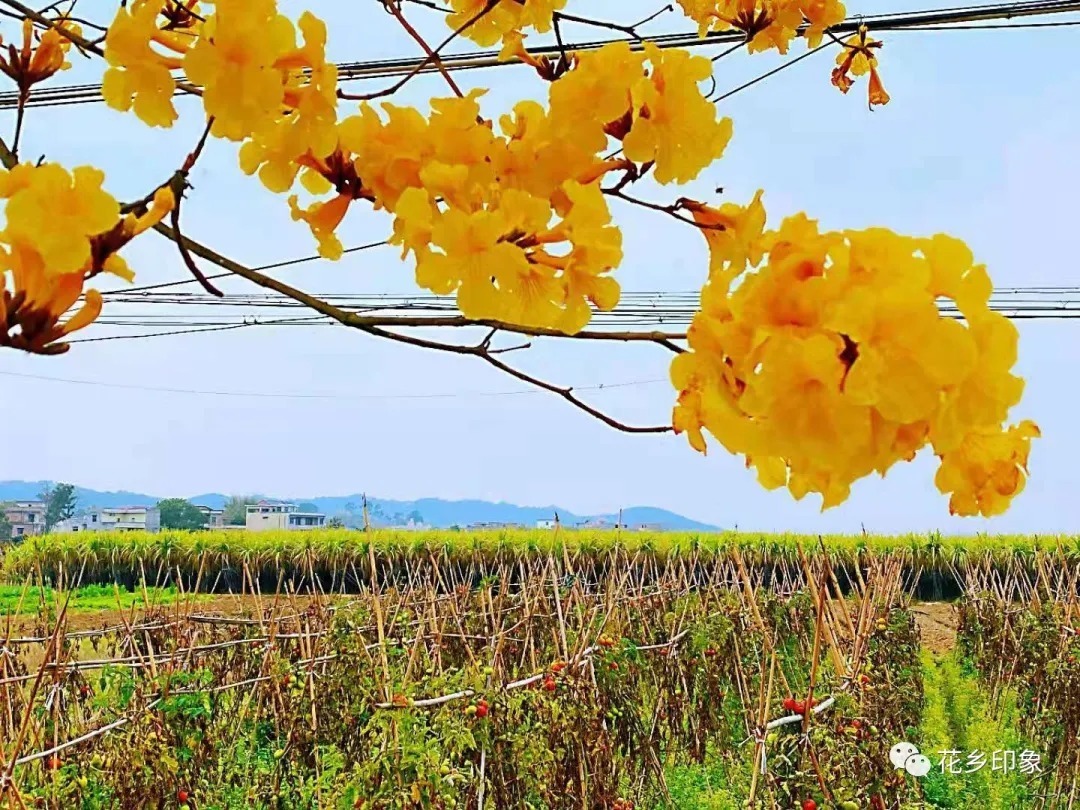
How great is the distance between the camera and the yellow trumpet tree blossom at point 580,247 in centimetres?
40

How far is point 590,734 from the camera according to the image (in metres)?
2.96

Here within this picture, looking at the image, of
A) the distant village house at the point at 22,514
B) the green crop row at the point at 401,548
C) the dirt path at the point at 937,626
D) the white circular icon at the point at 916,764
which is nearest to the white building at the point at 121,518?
the distant village house at the point at 22,514

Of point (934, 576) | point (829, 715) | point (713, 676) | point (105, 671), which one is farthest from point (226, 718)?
point (934, 576)

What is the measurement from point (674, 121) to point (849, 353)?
8.2 inches

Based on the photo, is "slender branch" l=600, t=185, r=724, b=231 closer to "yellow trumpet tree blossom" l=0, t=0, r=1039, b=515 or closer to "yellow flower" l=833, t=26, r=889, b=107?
"yellow trumpet tree blossom" l=0, t=0, r=1039, b=515

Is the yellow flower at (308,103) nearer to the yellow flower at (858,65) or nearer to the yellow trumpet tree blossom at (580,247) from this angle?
the yellow trumpet tree blossom at (580,247)

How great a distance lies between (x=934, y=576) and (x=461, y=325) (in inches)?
471

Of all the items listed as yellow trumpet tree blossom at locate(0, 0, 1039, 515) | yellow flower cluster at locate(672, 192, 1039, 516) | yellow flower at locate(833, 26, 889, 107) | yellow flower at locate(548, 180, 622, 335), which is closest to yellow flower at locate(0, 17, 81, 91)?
yellow trumpet tree blossom at locate(0, 0, 1039, 515)

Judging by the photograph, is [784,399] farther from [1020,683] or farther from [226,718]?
[1020,683]

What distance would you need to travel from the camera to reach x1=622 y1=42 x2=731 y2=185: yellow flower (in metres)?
0.54

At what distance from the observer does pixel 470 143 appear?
506mm

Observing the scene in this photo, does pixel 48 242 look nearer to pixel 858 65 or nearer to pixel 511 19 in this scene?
pixel 511 19

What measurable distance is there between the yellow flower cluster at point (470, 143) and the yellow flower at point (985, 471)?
187 millimetres

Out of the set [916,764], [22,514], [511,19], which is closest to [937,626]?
[916,764]
